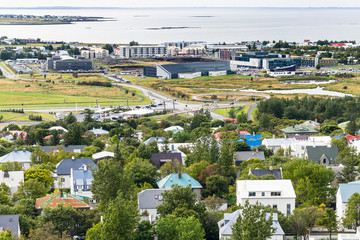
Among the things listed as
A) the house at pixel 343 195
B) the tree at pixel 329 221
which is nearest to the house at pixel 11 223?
the tree at pixel 329 221

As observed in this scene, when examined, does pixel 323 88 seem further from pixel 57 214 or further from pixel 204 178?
pixel 57 214

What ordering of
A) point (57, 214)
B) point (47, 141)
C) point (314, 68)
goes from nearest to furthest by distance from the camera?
1. point (57, 214)
2. point (47, 141)
3. point (314, 68)

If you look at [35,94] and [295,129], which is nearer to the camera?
[295,129]

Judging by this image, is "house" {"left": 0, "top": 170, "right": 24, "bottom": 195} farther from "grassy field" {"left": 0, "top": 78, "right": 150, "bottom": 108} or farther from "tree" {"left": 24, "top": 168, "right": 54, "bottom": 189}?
"grassy field" {"left": 0, "top": 78, "right": 150, "bottom": 108}

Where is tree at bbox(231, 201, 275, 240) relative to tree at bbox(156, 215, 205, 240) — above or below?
above

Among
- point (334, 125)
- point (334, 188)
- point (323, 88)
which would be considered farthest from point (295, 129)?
point (323, 88)

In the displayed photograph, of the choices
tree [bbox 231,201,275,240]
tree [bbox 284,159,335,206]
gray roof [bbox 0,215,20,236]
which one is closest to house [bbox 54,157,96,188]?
gray roof [bbox 0,215,20,236]

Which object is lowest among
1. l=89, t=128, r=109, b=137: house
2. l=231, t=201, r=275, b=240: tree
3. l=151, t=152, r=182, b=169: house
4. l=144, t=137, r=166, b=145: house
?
l=89, t=128, r=109, b=137: house
